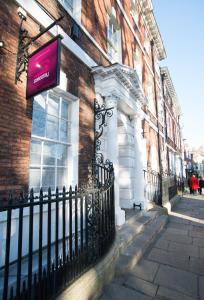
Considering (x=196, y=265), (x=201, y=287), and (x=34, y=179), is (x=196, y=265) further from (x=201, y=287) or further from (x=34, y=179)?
(x=34, y=179)

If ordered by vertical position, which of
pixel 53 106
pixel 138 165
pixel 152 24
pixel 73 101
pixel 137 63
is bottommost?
pixel 138 165

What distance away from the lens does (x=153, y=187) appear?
9.12m

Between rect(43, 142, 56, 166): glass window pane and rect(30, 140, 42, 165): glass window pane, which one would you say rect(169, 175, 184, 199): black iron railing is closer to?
rect(43, 142, 56, 166): glass window pane

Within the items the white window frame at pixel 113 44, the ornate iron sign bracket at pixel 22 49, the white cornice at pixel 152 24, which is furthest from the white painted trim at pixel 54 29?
the white cornice at pixel 152 24

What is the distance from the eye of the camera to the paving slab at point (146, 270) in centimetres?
330

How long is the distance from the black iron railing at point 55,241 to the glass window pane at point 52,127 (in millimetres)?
1424

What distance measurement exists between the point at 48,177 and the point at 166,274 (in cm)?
279

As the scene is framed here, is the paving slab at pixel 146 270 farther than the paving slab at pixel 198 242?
No

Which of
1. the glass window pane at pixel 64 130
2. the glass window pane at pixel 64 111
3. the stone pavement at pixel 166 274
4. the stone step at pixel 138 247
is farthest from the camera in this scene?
the glass window pane at pixel 64 111

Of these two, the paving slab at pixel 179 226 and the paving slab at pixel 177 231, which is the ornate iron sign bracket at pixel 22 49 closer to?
the paving slab at pixel 177 231

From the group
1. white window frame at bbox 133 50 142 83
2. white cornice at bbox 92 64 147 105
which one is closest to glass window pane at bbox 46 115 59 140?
white cornice at bbox 92 64 147 105

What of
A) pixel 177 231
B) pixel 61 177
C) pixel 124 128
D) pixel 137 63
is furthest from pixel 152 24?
pixel 61 177

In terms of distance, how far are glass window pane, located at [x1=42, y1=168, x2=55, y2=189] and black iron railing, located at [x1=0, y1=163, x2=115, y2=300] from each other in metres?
0.53

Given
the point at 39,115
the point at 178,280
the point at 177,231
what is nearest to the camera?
the point at 178,280
